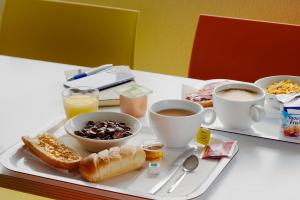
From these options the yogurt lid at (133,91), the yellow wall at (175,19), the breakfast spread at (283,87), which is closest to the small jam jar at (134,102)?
the yogurt lid at (133,91)

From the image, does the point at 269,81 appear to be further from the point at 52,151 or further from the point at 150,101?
the point at 52,151

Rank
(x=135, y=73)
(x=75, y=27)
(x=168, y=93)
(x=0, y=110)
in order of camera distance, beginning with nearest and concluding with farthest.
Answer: (x=0, y=110) < (x=168, y=93) < (x=135, y=73) < (x=75, y=27)

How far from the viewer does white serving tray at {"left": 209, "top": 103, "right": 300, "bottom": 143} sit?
1358 millimetres

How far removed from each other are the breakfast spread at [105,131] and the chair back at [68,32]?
2.52 feet

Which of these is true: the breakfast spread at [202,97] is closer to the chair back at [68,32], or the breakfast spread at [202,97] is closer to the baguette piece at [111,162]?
the baguette piece at [111,162]

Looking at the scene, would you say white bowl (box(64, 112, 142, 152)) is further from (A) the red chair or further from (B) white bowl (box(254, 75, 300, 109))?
(A) the red chair

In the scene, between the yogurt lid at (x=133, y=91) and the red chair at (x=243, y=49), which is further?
the red chair at (x=243, y=49)

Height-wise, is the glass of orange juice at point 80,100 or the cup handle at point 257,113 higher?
the cup handle at point 257,113

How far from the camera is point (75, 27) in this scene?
2.12 meters

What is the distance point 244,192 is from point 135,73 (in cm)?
74

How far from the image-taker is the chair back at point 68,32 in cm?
207

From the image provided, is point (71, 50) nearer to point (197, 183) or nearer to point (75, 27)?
point (75, 27)

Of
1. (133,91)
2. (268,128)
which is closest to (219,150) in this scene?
(268,128)

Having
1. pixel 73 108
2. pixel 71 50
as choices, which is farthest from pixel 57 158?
pixel 71 50
